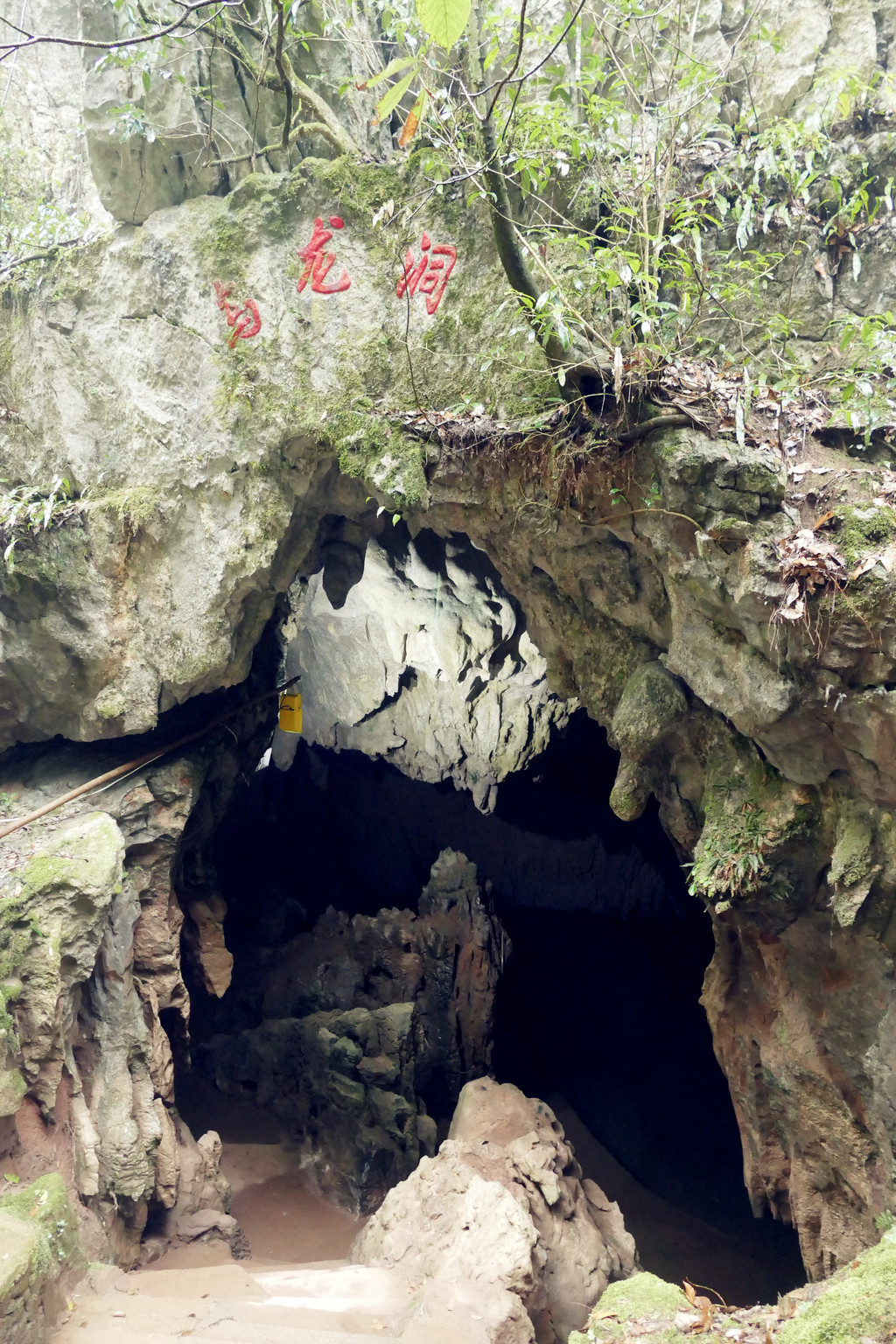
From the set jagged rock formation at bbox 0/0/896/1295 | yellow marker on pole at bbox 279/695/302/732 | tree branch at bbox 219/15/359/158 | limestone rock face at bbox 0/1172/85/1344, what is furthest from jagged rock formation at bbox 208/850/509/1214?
tree branch at bbox 219/15/359/158

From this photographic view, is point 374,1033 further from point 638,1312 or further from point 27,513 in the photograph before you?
point 27,513

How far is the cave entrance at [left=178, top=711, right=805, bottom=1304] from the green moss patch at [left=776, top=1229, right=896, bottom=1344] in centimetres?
514

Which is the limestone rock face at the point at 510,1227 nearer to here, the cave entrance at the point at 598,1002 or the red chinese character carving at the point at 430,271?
the cave entrance at the point at 598,1002

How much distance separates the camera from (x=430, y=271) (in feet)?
17.1

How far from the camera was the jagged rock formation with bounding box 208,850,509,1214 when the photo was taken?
312 inches

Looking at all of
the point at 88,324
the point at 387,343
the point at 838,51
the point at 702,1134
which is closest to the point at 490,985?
the point at 702,1134

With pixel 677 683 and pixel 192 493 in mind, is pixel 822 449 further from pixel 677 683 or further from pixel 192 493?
pixel 192 493

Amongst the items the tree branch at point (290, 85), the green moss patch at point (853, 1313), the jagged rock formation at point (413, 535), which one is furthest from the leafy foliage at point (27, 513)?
the green moss patch at point (853, 1313)

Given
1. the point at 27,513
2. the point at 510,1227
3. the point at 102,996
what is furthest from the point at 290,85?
the point at 510,1227

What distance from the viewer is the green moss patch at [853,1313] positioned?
2729mm

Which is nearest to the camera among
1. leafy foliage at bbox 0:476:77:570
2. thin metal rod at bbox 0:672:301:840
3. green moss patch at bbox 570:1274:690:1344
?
green moss patch at bbox 570:1274:690:1344

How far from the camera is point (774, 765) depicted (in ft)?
15.1

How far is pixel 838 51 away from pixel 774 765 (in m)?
4.48

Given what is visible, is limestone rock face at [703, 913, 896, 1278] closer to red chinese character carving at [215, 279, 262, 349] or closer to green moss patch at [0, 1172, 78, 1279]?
green moss patch at [0, 1172, 78, 1279]
